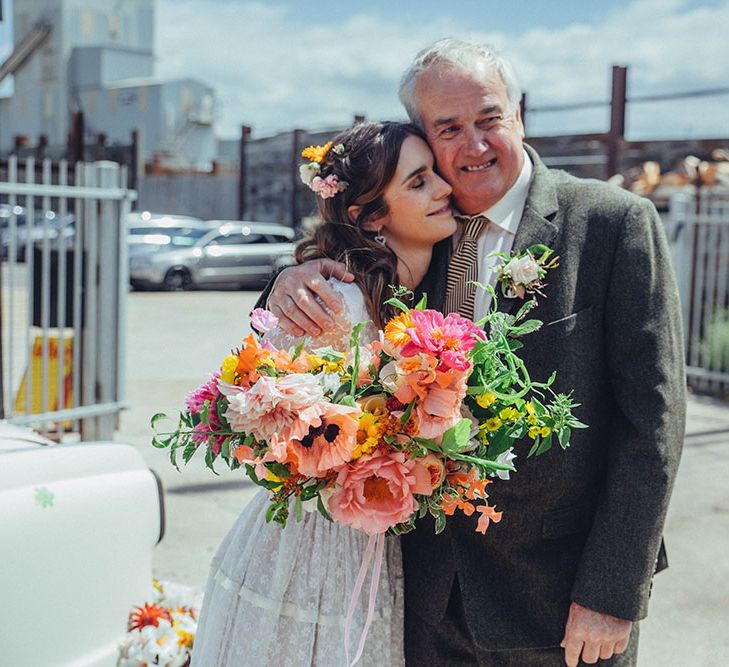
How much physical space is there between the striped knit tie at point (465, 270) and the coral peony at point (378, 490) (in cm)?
62

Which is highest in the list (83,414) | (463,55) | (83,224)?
(463,55)

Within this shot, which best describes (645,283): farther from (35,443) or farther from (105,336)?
(105,336)

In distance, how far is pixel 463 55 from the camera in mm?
2225

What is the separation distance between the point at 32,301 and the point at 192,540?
7.27 ft

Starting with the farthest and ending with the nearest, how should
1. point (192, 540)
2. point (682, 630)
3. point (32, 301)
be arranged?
1. point (32, 301)
2. point (192, 540)
3. point (682, 630)

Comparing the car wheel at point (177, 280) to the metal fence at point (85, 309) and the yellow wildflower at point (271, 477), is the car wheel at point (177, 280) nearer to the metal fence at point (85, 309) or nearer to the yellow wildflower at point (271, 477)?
the metal fence at point (85, 309)

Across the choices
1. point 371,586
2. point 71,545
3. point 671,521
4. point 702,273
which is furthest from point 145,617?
point 702,273

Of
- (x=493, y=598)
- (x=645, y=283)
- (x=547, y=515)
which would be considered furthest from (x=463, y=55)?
(x=493, y=598)

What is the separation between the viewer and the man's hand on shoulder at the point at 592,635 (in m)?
2.04

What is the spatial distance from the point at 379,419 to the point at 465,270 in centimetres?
68

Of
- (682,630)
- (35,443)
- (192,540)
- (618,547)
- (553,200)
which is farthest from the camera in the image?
(192,540)

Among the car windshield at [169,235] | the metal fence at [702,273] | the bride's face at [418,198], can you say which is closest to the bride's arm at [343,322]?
the bride's face at [418,198]

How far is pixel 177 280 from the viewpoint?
1864cm

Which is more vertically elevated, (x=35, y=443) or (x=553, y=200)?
(x=553, y=200)
